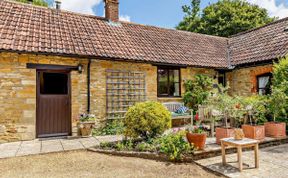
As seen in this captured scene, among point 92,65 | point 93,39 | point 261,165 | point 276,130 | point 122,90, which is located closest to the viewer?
point 261,165

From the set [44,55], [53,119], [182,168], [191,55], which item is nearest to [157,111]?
[182,168]

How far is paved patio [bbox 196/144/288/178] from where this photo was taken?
175 inches

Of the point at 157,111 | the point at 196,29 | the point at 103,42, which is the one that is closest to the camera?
the point at 157,111

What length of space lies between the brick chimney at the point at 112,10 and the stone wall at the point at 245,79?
748 centimetres

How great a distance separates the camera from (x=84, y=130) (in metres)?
7.98

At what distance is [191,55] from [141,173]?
845 centimetres

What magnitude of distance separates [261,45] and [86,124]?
33.8 feet

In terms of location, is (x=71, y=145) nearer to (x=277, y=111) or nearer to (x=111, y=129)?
(x=111, y=129)

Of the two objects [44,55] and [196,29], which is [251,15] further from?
[44,55]

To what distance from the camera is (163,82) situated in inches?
426

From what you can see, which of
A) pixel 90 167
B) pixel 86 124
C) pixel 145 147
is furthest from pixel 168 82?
pixel 90 167

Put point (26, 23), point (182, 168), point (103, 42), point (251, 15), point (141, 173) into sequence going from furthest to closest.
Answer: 1. point (251, 15)
2. point (103, 42)
3. point (26, 23)
4. point (182, 168)
5. point (141, 173)

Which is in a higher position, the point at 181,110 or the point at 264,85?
the point at 264,85

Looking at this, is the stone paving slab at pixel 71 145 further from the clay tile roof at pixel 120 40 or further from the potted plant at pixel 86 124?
the clay tile roof at pixel 120 40
